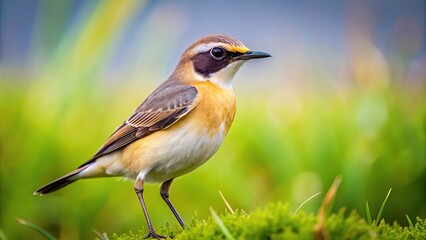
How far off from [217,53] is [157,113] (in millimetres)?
608

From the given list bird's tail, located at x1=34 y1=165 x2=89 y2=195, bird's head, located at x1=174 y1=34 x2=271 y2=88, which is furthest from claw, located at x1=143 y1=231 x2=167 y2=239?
bird's head, located at x1=174 y1=34 x2=271 y2=88

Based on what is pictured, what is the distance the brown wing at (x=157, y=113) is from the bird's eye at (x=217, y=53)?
0.29 m

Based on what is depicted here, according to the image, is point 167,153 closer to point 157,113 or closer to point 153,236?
point 157,113

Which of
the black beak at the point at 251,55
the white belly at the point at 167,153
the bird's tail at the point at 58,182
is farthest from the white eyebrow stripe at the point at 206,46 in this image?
the bird's tail at the point at 58,182

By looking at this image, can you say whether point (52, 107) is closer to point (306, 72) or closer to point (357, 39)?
point (306, 72)

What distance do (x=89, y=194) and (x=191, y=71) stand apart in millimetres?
1578

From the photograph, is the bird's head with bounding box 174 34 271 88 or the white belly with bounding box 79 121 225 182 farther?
the bird's head with bounding box 174 34 271 88

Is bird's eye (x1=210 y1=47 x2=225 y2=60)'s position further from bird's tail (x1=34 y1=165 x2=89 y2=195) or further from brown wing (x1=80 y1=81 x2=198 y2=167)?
bird's tail (x1=34 y1=165 x2=89 y2=195)

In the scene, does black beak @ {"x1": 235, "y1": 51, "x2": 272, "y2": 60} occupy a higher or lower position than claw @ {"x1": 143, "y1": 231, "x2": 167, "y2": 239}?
higher

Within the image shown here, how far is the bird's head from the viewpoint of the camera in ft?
17.8

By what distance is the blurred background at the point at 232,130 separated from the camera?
6.53 m

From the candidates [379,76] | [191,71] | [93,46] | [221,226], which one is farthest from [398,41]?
[221,226]

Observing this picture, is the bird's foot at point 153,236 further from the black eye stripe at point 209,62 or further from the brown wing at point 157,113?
the black eye stripe at point 209,62

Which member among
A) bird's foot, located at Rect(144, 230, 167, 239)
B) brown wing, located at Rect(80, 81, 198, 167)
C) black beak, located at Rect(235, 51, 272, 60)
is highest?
black beak, located at Rect(235, 51, 272, 60)
